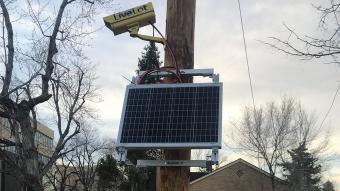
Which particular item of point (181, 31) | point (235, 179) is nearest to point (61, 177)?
point (235, 179)

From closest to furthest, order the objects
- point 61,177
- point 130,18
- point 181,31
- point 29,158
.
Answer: point 130,18 → point 181,31 → point 29,158 → point 61,177

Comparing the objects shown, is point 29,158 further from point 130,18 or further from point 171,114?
point 171,114

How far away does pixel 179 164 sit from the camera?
201 inches

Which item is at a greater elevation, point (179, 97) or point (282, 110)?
point (282, 110)

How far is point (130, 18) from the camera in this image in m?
5.61

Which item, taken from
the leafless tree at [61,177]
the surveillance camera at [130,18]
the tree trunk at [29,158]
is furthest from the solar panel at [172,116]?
the leafless tree at [61,177]

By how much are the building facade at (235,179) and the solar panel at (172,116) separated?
4757 cm

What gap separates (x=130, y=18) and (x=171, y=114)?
106 centimetres

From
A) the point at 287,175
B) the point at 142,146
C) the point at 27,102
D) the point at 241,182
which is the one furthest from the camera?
the point at 241,182

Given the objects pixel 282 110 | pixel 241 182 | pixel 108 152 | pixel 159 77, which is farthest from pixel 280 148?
pixel 159 77

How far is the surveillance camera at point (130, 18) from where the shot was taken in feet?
18.3

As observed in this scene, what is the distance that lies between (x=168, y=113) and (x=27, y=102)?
9446 millimetres

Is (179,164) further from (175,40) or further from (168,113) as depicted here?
(175,40)

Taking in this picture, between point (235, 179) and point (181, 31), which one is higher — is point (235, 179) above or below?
above
